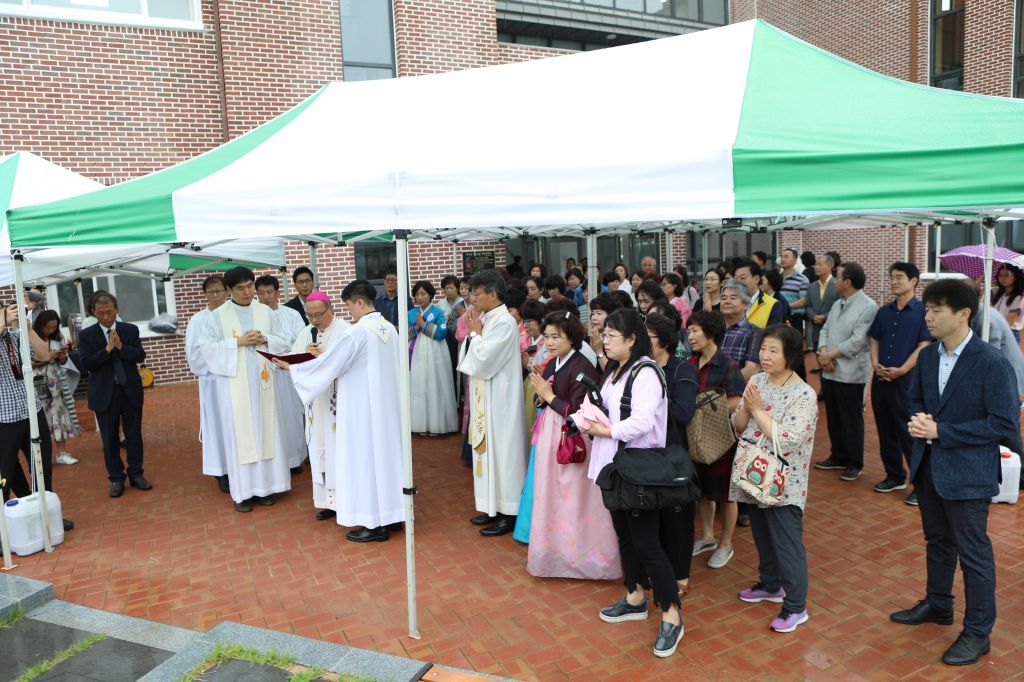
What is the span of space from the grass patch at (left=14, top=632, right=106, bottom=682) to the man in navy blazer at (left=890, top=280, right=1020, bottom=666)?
453cm

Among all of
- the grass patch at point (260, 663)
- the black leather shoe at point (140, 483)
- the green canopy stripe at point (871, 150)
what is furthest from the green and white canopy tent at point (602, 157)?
the black leather shoe at point (140, 483)

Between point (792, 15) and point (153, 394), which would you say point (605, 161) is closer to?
point (153, 394)

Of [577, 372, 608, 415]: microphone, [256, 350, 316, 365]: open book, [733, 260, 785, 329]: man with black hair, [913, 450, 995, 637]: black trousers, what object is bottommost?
[913, 450, 995, 637]: black trousers

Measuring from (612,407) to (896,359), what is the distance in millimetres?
3136

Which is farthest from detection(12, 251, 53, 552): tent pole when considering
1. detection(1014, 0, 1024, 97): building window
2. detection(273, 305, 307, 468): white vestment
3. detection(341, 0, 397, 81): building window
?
detection(1014, 0, 1024, 97): building window

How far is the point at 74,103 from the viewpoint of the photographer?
1072 cm

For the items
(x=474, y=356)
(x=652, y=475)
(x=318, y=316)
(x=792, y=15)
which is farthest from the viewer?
(x=792, y=15)

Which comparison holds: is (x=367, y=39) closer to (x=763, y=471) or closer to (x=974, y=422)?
(x=763, y=471)

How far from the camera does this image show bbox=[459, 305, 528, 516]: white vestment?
4934 mm

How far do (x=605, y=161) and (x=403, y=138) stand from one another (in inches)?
55.3

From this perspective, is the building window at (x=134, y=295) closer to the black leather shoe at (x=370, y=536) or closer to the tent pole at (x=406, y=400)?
the black leather shoe at (x=370, y=536)

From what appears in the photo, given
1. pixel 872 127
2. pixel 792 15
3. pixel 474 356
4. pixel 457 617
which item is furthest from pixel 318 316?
pixel 792 15

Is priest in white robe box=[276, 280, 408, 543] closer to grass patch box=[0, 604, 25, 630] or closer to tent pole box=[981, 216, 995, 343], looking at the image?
grass patch box=[0, 604, 25, 630]

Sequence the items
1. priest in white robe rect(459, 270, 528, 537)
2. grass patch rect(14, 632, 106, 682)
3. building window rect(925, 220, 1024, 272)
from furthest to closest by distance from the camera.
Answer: building window rect(925, 220, 1024, 272)
priest in white robe rect(459, 270, 528, 537)
grass patch rect(14, 632, 106, 682)
